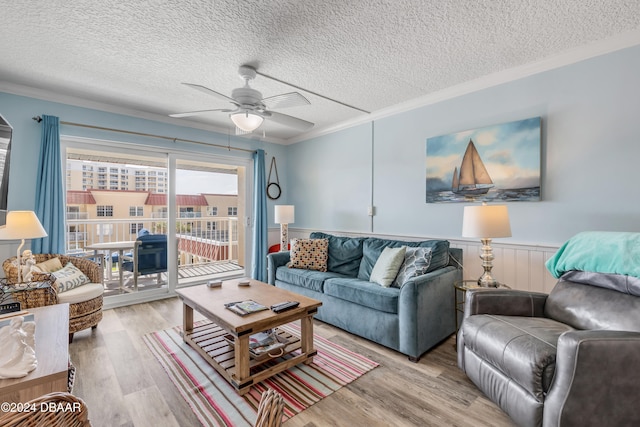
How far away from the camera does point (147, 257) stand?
4082 mm

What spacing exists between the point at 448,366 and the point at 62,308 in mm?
2796

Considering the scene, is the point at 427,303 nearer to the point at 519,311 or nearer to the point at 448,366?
the point at 448,366

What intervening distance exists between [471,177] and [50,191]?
4394 mm

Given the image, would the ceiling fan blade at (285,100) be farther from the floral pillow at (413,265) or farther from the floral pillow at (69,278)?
the floral pillow at (69,278)

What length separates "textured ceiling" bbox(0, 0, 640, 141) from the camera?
187 cm

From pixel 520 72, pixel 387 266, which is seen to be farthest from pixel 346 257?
pixel 520 72

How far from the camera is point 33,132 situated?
311 cm

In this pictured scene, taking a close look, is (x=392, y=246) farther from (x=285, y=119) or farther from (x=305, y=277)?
(x=285, y=119)

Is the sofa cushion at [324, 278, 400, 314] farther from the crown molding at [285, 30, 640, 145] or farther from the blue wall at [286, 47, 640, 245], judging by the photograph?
the crown molding at [285, 30, 640, 145]

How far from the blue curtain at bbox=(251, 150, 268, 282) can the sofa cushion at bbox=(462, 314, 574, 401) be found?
333 centimetres

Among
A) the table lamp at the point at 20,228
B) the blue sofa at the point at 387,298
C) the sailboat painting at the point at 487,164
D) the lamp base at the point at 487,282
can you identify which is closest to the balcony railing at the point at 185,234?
the table lamp at the point at 20,228

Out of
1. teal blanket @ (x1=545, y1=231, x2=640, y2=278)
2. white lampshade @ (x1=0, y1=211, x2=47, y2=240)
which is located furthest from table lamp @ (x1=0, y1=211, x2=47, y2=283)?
teal blanket @ (x1=545, y1=231, x2=640, y2=278)

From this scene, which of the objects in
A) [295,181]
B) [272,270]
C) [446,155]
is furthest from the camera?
[295,181]

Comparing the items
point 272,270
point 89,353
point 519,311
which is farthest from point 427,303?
point 89,353
